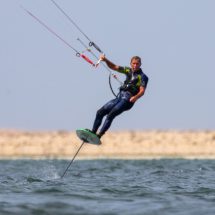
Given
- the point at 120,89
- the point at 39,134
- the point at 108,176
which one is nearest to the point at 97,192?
the point at 120,89

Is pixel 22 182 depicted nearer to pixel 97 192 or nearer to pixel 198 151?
pixel 97 192

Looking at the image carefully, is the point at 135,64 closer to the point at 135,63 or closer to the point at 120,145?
the point at 135,63

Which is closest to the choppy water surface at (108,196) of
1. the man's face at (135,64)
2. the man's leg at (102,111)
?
the man's leg at (102,111)

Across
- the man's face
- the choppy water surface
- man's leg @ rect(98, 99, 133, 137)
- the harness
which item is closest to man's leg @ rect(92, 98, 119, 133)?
man's leg @ rect(98, 99, 133, 137)

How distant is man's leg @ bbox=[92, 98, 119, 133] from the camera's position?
24344 mm

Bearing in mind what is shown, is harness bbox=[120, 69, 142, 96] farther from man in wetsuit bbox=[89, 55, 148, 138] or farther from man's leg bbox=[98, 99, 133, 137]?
man's leg bbox=[98, 99, 133, 137]

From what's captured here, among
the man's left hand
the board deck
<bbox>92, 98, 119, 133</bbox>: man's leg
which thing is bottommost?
the board deck

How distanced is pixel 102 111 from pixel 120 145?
66.5 meters

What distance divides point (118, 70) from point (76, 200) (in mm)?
4636

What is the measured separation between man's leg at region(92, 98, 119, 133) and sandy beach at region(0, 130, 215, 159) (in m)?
52.8

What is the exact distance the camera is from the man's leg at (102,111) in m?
24.3

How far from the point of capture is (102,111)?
80.2 feet

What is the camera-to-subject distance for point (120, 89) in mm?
24375

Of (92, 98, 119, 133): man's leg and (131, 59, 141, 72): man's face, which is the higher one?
(131, 59, 141, 72): man's face
